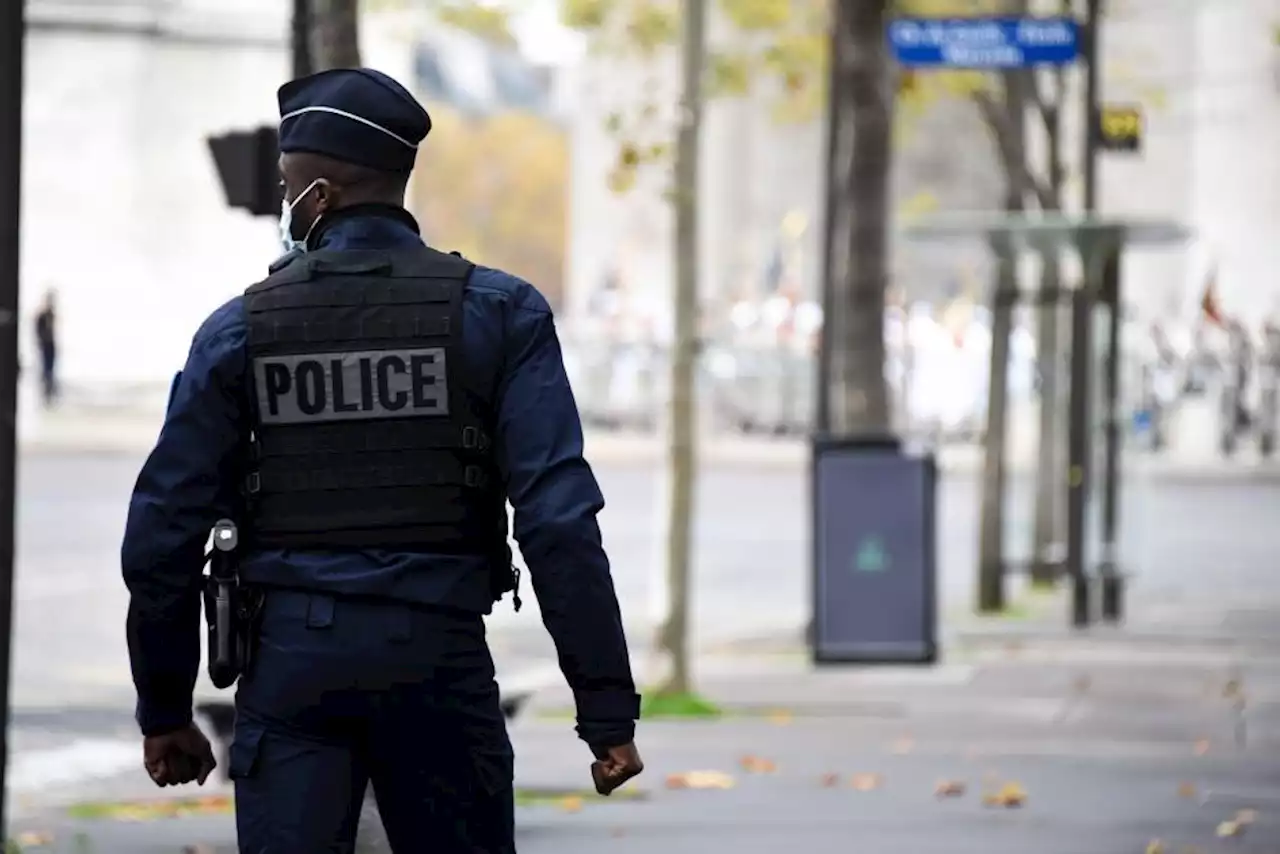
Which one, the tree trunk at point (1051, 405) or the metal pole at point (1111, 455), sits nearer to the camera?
the metal pole at point (1111, 455)

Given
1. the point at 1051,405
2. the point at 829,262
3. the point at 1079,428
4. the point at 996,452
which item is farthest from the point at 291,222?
the point at 1051,405

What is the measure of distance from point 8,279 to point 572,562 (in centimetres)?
394

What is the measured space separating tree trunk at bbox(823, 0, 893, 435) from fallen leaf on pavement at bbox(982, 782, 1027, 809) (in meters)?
6.51

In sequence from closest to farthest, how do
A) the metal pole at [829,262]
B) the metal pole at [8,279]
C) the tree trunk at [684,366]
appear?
the metal pole at [8,279] → the tree trunk at [684,366] → the metal pole at [829,262]

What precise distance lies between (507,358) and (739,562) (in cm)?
1993

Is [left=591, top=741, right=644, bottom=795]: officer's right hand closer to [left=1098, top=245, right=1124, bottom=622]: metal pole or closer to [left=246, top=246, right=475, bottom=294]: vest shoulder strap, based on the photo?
[left=246, top=246, right=475, bottom=294]: vest shoulder strap

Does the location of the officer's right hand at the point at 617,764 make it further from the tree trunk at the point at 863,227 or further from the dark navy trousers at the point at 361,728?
the tree trunk at the point at 863,227

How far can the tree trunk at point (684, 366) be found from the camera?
45.3ft

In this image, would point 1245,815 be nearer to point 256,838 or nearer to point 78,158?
point 256,838

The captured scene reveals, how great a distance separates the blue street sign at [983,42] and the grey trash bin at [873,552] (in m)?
2.28

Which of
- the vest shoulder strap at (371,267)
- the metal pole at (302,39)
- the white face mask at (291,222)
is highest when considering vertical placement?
the metal pole at (302,39)

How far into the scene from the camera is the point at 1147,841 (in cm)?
918

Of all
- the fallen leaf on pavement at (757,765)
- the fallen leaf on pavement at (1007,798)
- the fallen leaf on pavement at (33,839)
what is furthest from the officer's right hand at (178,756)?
the fallen leaf on pavement at (757,765)

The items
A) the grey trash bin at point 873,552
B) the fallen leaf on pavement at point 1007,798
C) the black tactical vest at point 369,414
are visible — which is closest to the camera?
the black tactical vest at point 369,414
